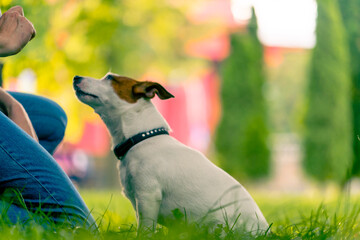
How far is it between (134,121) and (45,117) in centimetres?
52

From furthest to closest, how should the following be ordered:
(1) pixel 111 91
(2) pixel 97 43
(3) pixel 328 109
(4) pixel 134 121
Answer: (3) pixel 328 109 < (2) pixel 97 43 < (1) pixel 111 91 < (4) pixel 134 121

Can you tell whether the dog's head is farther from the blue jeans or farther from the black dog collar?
the blue jeans

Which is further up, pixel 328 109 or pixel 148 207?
pixel 148 207

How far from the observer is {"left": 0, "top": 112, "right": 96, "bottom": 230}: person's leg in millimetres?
2070

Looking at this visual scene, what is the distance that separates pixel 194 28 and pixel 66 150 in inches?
207

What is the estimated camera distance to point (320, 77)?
11109 mm

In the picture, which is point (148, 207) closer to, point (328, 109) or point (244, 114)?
point (328, 109)

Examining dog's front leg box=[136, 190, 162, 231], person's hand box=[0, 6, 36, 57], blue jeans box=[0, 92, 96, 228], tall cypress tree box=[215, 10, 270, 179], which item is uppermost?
person's hand box=[0, 6, 36, 57]

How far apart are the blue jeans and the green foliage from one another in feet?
31.2

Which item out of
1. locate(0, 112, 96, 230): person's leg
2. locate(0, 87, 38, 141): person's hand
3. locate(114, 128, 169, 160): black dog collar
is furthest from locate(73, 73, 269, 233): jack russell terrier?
locate(0, 87, 38, 141): person's hand

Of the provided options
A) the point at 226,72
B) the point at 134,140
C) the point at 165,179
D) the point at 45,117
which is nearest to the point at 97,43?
the point at 226,72

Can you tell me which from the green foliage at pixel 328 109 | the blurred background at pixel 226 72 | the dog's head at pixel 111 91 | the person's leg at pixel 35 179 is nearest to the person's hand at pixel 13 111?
the person's leg at pixel 35 179

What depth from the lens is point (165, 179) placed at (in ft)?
7.75

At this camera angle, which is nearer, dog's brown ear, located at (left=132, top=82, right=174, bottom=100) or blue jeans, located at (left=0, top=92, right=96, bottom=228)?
blue jeans, located at (left=0, top=92, right=96, bottom=228)
